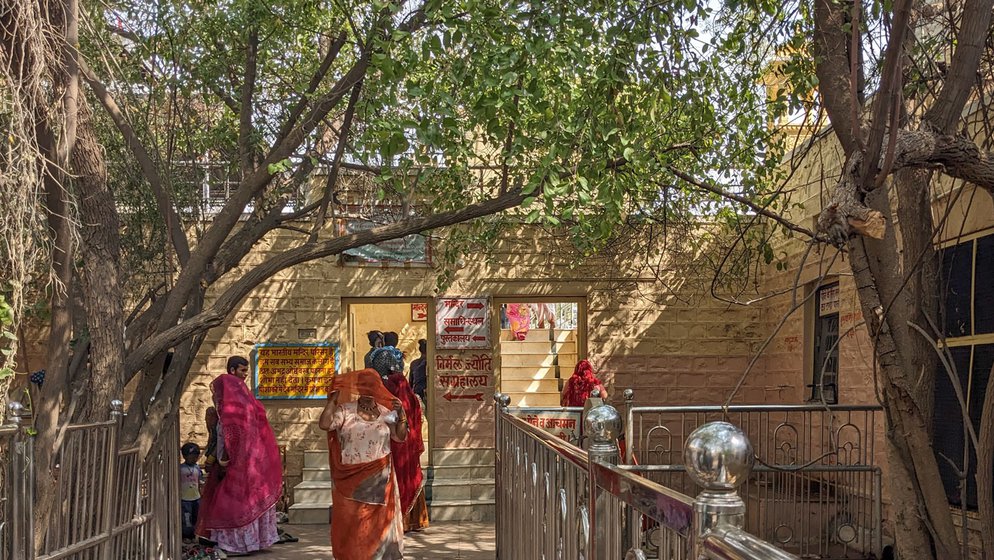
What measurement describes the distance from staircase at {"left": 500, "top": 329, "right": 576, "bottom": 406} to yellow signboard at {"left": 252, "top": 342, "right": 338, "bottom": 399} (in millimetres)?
3633

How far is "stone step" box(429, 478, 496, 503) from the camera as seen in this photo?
10672 mm

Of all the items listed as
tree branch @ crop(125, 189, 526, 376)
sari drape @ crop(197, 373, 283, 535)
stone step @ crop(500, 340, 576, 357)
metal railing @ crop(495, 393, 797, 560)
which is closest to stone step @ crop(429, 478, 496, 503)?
sari drape @ crop(197, 373, 283, 535)

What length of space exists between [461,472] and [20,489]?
6971mm

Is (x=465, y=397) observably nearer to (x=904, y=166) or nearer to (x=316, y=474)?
(x=316, y=474)

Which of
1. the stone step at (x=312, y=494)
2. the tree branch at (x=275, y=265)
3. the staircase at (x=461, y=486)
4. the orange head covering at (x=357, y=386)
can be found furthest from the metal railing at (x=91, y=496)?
the staircase at (x=461, y=486)

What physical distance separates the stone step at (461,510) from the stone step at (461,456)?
49 centimetres

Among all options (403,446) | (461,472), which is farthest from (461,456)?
(403,446)

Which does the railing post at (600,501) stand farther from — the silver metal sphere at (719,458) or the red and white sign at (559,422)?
the red and white sign at (559,422)

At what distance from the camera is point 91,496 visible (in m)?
5.15

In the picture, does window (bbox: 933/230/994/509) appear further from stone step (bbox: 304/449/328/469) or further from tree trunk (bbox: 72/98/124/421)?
stone step (bbox: 304/449/328/469)

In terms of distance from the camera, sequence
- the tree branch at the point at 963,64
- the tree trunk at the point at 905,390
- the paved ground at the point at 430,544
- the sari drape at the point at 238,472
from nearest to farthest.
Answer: the tree branch at the point at 963,64 → the tree trunk at the point at 905,390 → the paved ground at the point at 430,544 → the sari drape at the point at 238,472

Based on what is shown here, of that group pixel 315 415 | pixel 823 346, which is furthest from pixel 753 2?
pixel 315 415

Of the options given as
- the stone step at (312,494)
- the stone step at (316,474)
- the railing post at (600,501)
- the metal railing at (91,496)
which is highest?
the railing post at (600,501)

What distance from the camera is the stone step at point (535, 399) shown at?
13859mm
